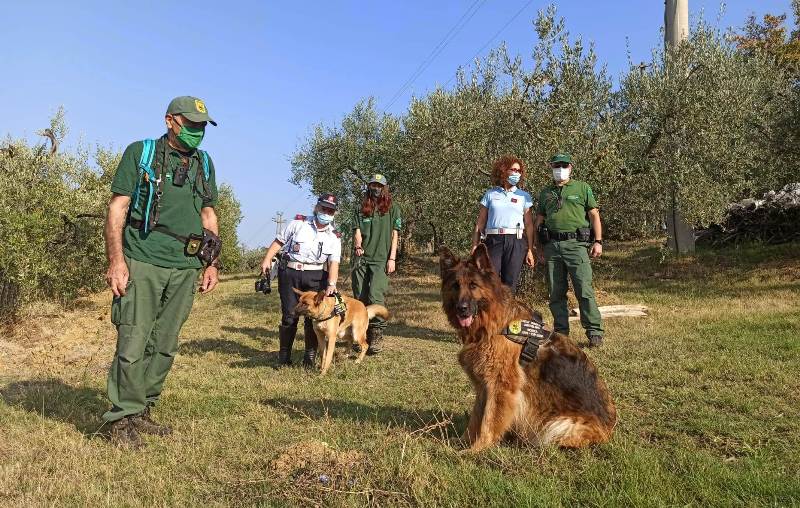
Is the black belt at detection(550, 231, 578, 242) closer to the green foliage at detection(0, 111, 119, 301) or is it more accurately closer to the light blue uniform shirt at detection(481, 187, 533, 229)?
the light blue uniform shirt at detection(481, 187, 533, 229)

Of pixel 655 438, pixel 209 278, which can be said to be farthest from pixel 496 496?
pixel 209 278

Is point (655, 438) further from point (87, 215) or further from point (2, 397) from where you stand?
point (87, 215)

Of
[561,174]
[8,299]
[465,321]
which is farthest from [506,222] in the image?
[8,299]

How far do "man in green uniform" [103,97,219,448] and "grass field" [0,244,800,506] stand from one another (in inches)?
18.5

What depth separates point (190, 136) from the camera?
167 inches

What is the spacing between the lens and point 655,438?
4.05m

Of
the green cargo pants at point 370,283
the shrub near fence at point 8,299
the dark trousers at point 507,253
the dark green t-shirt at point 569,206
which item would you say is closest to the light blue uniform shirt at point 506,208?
the dark trousers at point 507,253

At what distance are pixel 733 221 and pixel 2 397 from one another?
2095 cm

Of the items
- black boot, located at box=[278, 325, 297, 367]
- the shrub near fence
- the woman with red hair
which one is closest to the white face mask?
the woman with red hair

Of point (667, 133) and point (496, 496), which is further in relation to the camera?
point (667, 133)

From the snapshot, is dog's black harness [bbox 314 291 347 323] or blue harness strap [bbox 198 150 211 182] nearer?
blue harness strap [bbox 198 150 211 182]

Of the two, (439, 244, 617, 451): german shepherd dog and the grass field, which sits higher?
(439, 244, 617, 451): german shepherd dog

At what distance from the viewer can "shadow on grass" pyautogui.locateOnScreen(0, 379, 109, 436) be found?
4.71 meters

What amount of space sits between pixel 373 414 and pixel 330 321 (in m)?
2.35
